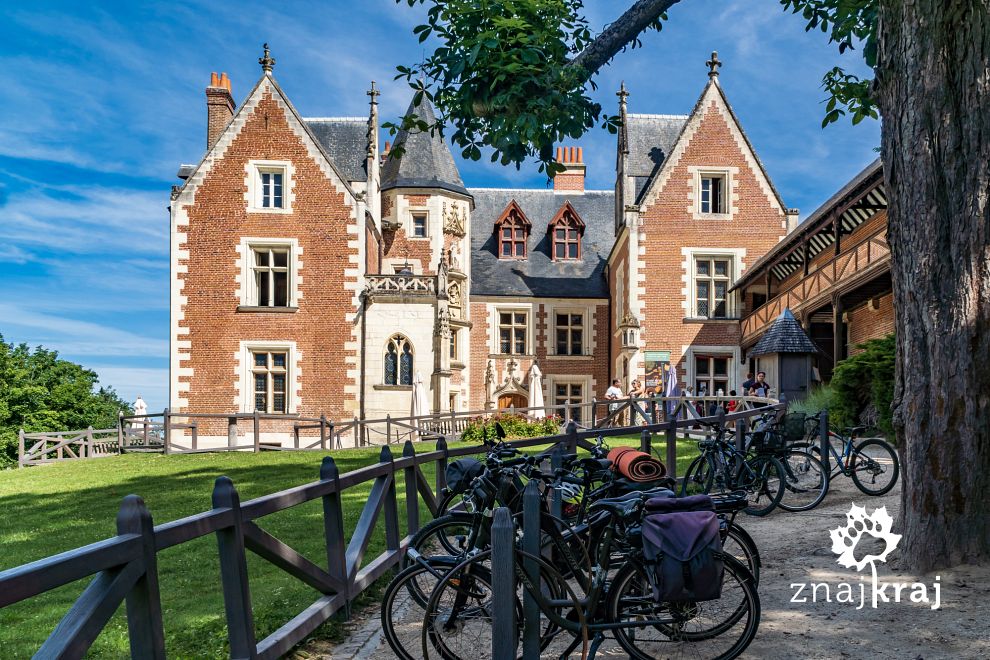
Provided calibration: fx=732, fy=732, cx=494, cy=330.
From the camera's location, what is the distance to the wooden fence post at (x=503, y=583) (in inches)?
141

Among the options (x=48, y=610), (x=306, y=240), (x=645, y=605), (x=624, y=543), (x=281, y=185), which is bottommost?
(x=48, y=610)

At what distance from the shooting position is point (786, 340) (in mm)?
18500

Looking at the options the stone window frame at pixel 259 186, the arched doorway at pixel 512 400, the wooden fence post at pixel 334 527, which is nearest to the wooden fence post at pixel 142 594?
the wooden fence post at pixel 334 527

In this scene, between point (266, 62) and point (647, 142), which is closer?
point (266, 62)

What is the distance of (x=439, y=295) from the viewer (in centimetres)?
2439

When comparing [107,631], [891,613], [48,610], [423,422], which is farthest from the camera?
[423,422]

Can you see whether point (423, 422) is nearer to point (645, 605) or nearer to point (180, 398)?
point (180, 398)

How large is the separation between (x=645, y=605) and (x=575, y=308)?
27629mm

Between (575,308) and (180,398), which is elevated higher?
(575,308)

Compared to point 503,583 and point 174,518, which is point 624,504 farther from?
point 174,518

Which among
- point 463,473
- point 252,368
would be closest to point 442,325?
point 252,368

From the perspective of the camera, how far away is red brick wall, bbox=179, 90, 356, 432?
24.8m

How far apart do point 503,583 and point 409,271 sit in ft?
77.8

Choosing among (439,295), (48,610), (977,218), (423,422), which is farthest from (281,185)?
(977,218)
